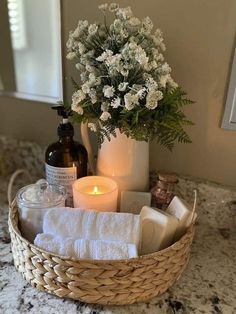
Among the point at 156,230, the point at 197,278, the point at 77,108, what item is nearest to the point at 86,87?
the point at 77,108

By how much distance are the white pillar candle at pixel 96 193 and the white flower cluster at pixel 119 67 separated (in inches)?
4.9

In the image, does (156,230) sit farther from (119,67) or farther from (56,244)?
(119,67)

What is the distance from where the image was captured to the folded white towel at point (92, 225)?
0.57 meters

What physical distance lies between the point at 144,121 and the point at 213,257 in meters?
0.31

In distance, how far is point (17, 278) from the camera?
0.62 meters

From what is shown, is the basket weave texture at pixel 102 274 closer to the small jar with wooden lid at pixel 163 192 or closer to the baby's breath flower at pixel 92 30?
the small jar with wooden lid at pixel 163 192

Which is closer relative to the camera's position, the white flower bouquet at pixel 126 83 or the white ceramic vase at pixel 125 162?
the white flower bouquet at pixel 126 83

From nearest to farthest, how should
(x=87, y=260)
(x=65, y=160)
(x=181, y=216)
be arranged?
(x=87, y=260) → (x=181, y=216) → (x=65, y=160)

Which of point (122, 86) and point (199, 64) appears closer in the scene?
point (122, 86)

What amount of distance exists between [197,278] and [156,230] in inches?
5.4

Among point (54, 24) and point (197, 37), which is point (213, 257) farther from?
point (54, 24)

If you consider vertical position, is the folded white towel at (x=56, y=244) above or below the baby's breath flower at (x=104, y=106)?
below

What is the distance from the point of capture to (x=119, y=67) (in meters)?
0.57

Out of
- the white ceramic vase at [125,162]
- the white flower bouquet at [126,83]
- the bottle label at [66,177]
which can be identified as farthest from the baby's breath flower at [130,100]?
the bottle label at [66,177]
